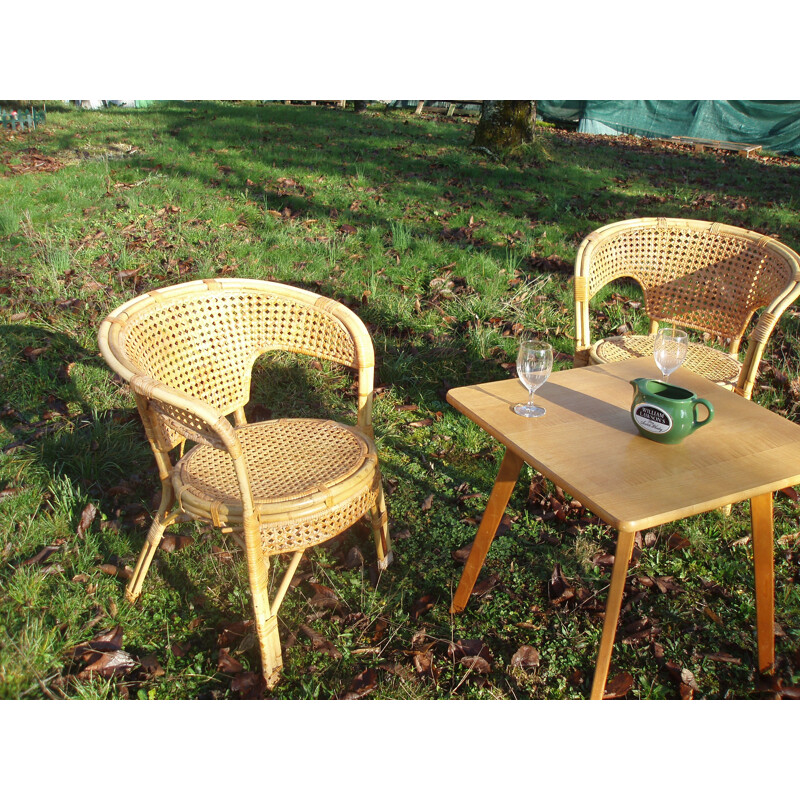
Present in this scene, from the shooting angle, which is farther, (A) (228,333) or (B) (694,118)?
(B) (694,118)

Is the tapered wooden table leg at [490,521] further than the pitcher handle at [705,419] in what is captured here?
Yes

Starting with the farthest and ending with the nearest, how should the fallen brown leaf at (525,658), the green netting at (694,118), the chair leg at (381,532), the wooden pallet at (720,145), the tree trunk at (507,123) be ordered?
the green netting at (694,118) → the wooden pallet at (720,145) → the tree trunk at (507,123) → the chair leg at (381,532) → the fallen brown leaf at (525,658)

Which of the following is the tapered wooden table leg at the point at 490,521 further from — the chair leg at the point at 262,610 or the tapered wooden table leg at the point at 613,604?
the chair leg at the point at 262,610

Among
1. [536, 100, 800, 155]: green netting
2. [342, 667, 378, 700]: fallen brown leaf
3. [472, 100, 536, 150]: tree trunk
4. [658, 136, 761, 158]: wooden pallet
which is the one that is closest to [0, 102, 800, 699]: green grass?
[342, 667, 378, 700]: fallen brown leaf

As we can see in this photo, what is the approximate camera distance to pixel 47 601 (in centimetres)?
250

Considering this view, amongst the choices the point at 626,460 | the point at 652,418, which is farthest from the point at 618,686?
the point at 652,418

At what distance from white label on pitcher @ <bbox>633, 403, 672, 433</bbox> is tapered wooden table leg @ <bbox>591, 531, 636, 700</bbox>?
439 mm

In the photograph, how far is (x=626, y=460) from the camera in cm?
202

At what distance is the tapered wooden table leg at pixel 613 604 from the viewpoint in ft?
5.94

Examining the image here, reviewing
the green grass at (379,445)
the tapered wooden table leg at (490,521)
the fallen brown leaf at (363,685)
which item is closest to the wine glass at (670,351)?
the tapered wooden table leg at (490,521)

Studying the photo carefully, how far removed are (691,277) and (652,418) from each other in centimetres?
199

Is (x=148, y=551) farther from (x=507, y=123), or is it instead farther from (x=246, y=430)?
(x=507, y=123)

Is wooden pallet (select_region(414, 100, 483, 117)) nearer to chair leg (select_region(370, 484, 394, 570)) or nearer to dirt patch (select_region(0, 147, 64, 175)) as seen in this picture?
dirt patch (select_region(0, 147, 64, 175))

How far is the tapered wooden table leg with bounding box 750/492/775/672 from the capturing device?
88.7 inches
